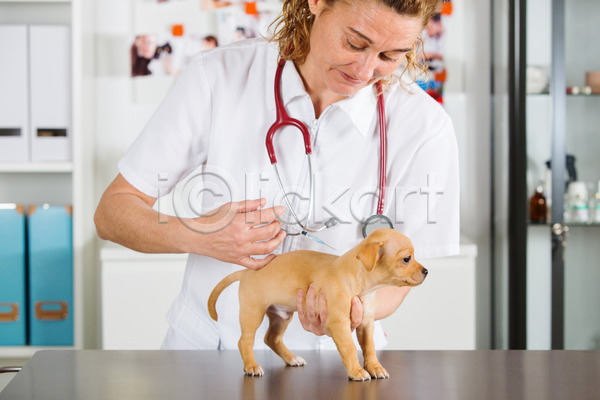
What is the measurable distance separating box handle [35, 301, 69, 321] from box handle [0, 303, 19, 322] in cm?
6

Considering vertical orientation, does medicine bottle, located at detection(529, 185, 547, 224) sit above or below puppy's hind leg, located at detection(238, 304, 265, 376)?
above

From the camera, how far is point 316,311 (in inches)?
37.7

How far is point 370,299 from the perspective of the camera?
0.99m

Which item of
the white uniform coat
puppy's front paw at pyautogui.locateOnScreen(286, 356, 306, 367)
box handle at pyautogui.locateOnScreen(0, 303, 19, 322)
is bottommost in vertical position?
box handle at pyautogui.locateOnScreen(0, 303, 19, 322)

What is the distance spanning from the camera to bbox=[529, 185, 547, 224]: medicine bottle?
2.46 meters

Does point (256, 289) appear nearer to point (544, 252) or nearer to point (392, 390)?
point (392, 390)

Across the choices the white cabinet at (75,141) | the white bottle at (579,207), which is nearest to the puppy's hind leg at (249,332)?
the white cabinet at (75,141)

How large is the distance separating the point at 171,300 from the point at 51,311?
0.45 m

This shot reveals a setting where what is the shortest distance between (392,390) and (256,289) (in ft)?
0.76

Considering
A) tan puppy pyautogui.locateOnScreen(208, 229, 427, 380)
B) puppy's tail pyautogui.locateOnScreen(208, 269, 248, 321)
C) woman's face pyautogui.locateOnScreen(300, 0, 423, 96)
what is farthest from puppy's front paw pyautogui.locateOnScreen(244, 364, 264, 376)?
woman's face pyautogui.locateOnScreen(300, 0, 423, 96)

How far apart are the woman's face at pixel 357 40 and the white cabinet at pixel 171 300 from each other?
1310 mm

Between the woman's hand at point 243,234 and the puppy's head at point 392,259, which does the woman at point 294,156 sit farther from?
the puppy's head at point 392,259

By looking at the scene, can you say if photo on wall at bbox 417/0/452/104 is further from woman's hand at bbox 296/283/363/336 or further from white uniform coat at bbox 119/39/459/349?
woman's hand at bbox 296/283/363/336

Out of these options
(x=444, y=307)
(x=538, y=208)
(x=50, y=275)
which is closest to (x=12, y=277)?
(x=50, y=275)
